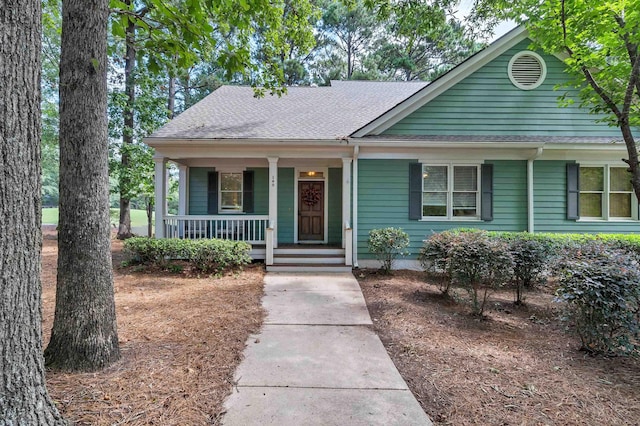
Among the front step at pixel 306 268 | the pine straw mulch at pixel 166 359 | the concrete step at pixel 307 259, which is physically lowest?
the pine straw mulch at pixel 166 359

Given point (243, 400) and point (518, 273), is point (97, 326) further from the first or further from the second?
point (518, 273)

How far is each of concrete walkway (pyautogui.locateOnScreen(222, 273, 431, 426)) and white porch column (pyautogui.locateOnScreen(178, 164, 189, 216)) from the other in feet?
18.1

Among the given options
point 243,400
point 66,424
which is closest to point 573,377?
point 243,400

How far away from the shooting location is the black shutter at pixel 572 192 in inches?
319

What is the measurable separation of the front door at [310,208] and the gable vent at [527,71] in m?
5.87

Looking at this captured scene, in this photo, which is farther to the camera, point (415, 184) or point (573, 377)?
point (415, 184)

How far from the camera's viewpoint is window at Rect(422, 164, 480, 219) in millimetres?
8359

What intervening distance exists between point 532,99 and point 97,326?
10.1 meters

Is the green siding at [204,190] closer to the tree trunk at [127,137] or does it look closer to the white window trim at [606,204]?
the tree trunk at [127,137]

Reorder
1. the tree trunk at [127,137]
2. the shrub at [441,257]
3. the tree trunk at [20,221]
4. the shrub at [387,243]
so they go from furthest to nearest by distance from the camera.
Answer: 1. the tree trunk at [127,137]
2. the shrub at [387,243]
3. the shrub at [441,257]
4. the tree trunk at [20,221]

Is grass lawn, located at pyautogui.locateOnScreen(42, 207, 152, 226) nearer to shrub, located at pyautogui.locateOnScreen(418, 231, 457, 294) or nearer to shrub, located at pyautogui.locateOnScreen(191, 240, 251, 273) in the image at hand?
shrub, located at pyautogui.locateOnScreen(191, 240, 251, 273)

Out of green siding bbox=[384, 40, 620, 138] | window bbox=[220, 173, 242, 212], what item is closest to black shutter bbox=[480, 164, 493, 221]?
green siding bbox=[384, 40, 620, 138]

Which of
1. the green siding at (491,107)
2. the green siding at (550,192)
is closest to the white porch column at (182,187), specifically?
the green siding at (491,107)

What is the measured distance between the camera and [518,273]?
17.6 ft
